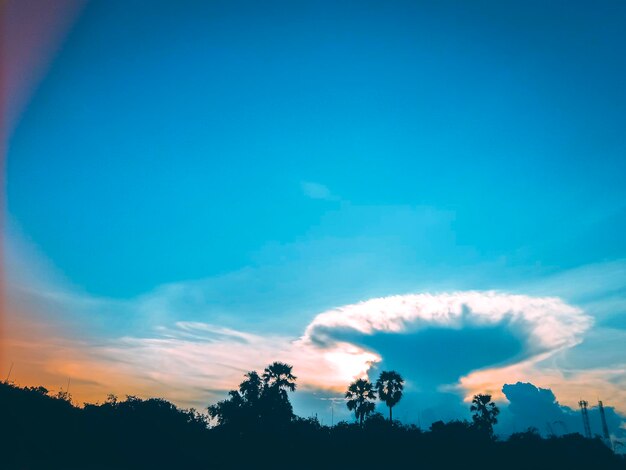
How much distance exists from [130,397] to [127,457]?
47.6 feet

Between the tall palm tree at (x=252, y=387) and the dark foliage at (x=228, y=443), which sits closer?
the dark foliage at (x=228, y=443)

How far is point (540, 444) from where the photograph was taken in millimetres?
51656

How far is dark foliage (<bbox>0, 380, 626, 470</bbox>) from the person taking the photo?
33469mm

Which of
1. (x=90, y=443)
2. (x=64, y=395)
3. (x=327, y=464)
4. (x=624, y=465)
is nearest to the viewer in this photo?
(x=90, y=443)

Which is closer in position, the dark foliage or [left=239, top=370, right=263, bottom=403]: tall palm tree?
the dark foliage

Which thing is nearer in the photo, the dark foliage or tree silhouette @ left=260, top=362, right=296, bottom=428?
the dark foliage

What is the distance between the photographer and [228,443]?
4784cm

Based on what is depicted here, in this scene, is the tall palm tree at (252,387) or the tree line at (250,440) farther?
the tall palm tree at (252,387)

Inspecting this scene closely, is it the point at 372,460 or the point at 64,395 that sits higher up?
the point at 64,395

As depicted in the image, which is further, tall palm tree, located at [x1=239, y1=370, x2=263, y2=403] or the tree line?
tall palm tree, located at [x1=239, y1=370, x2=263, y2=403]

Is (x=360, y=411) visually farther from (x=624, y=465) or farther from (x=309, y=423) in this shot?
(x=624, y=465)

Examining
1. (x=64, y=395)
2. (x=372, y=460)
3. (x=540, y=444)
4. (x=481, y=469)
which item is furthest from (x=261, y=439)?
(x=540, y=444)

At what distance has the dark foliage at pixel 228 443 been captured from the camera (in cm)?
3347

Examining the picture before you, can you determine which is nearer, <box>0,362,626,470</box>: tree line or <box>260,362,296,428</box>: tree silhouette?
<box>0,362,626,470</box>: tree line
